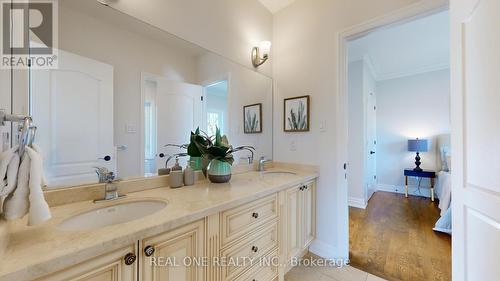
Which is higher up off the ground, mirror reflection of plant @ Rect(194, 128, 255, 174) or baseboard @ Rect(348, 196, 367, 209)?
mirror reflection of plant @ Rect(194, 128, 255, 174)

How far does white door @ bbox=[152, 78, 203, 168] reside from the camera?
54.4 inches

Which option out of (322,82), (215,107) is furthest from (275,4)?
(215,107)

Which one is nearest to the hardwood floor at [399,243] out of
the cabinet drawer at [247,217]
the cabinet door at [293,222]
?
the cabinet door at [293,222]

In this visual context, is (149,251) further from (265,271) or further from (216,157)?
(265,271)

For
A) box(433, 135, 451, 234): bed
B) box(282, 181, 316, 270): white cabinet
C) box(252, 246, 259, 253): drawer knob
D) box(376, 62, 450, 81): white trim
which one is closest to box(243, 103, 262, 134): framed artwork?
box(282, 181, 316, 270): white cabinet

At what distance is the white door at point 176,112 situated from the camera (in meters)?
1.38

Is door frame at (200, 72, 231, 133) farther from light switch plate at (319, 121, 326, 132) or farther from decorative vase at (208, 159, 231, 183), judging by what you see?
light switch plate at (319, 121, 326, 132)

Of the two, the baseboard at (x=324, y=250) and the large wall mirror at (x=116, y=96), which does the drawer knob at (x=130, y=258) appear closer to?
the large wall mirror at (x=116, y=96)

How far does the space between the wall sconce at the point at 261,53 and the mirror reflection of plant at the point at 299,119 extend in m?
0.60

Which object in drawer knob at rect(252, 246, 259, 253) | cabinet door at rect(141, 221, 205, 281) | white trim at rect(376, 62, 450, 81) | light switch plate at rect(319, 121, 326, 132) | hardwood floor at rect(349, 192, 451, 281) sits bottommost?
hardwood floor at rect(349, 192, 451, 281)

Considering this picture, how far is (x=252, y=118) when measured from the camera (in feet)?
6.91

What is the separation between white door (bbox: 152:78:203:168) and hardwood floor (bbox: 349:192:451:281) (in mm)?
1848

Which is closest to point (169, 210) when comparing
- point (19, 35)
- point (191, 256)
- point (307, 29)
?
point (191, 256)

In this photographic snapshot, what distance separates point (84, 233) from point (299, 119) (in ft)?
6.03
